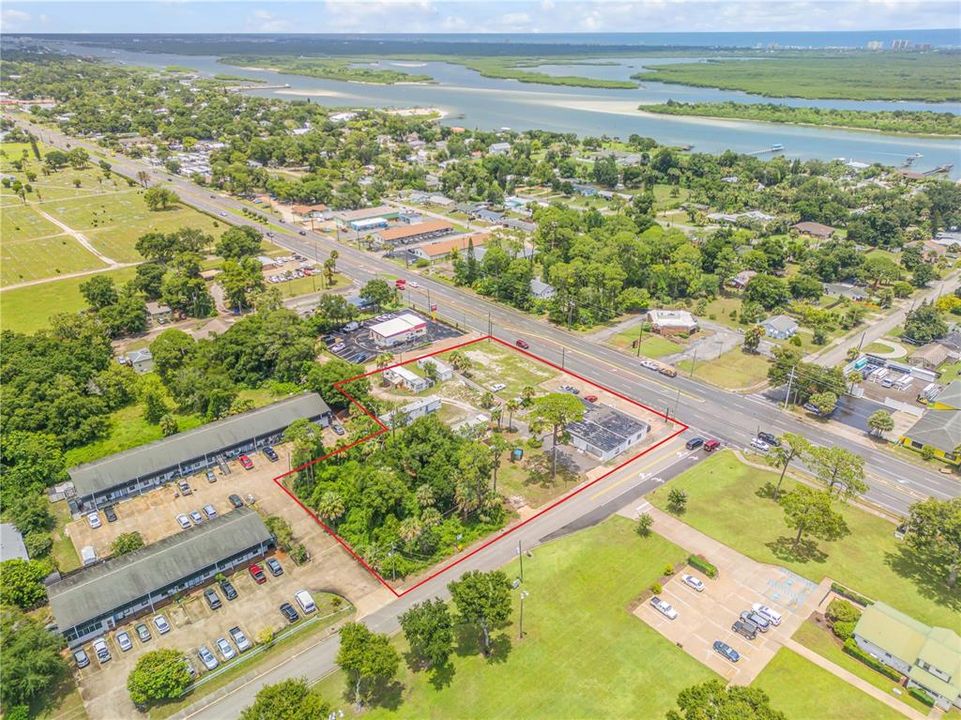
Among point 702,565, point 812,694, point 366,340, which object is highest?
point 366,340

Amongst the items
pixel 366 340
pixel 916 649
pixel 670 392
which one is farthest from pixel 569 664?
pixel 366 340

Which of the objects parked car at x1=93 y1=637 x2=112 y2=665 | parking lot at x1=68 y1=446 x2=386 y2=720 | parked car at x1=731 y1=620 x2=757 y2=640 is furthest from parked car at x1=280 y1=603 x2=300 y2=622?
parked car at x1=731 y1=620 x2=757 y2=640

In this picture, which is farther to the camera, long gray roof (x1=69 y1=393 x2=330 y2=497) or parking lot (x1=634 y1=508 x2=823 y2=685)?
long gray roof (x1=69 y1=393 x2=330 y2=497)

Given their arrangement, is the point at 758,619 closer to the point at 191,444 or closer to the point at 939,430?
the point at 939,430

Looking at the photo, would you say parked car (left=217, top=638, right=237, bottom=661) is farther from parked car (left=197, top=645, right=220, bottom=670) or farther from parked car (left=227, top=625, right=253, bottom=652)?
parked car (left=197, top=645, right=220, bottom=670)

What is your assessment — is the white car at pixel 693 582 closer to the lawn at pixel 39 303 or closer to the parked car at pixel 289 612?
the parked car at pixel 289 612

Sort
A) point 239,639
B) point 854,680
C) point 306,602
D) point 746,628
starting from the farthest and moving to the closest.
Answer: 1. point 306,602
2. point 746,628
3. point 239,639
4. point 854,680
